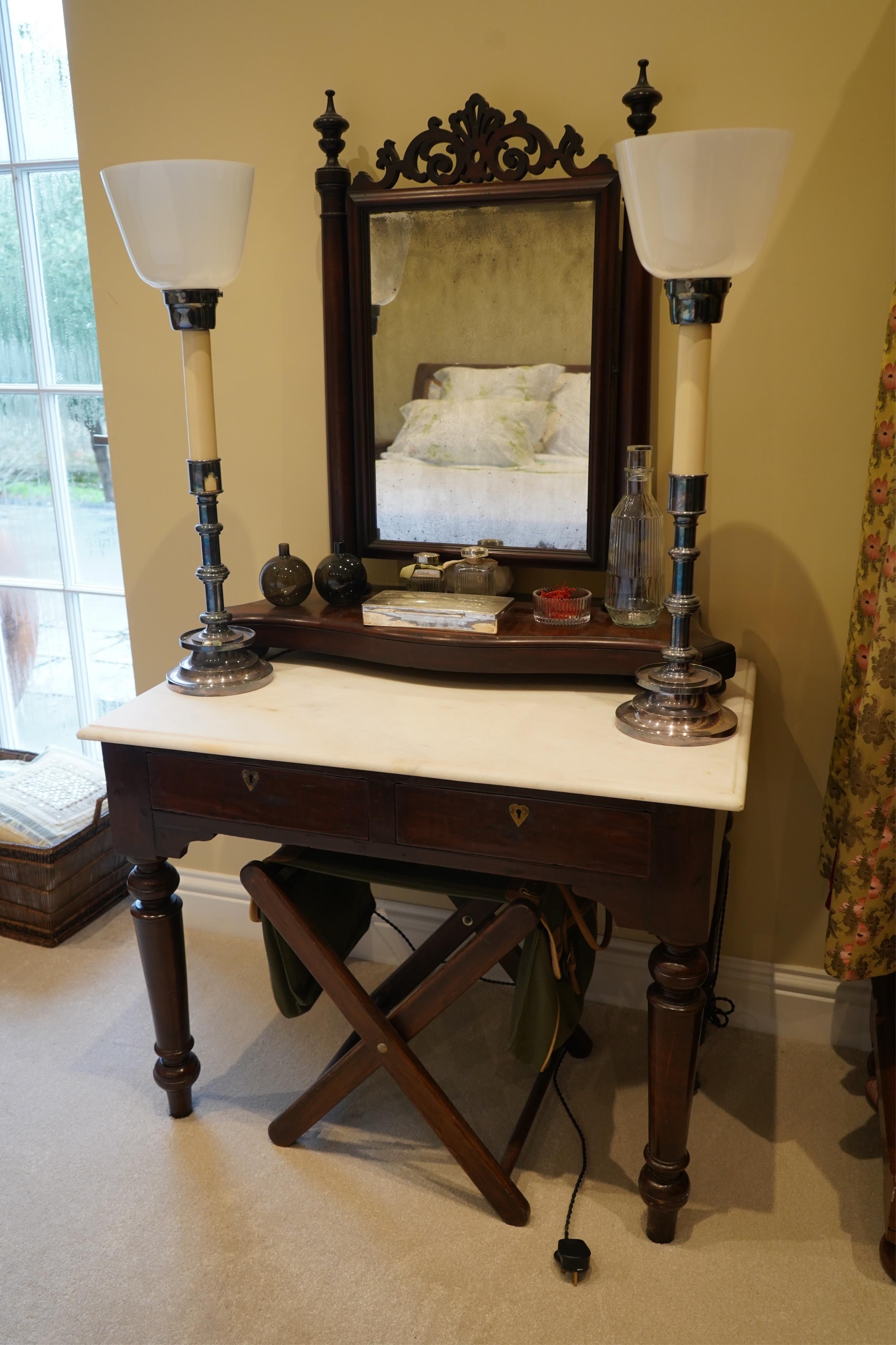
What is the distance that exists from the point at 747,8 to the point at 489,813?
52.6 inches

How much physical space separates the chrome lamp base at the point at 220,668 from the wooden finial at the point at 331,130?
34.0 inches

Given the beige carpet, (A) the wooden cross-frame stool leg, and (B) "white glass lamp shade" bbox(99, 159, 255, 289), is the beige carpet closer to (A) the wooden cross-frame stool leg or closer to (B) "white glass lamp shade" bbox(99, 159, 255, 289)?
(A) the wooden cross-frame stool leg

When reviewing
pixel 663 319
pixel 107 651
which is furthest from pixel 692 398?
pixel 107 651

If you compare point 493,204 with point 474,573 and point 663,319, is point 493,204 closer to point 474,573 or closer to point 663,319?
point 663,319

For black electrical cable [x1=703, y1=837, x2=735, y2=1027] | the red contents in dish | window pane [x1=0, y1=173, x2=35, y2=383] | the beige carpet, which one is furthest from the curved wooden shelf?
window pane [x1=0, y1=173, x2=35, y2=383]

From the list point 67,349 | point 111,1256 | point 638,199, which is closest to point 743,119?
point 638,199

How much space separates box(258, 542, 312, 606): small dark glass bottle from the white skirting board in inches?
29.5

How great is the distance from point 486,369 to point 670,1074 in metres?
1.21

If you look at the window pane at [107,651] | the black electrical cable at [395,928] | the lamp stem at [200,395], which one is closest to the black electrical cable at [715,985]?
the black electrical cable at [395,928]

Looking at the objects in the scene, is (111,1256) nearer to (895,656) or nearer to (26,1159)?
(26,1159)

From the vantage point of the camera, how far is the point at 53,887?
8.00 ft

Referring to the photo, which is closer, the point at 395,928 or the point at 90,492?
the point at 395,928

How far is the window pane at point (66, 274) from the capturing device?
99.0 inches

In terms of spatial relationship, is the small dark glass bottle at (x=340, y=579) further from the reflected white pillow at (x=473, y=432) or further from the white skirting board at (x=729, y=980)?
the white skirting board at (x=729, y=980)
